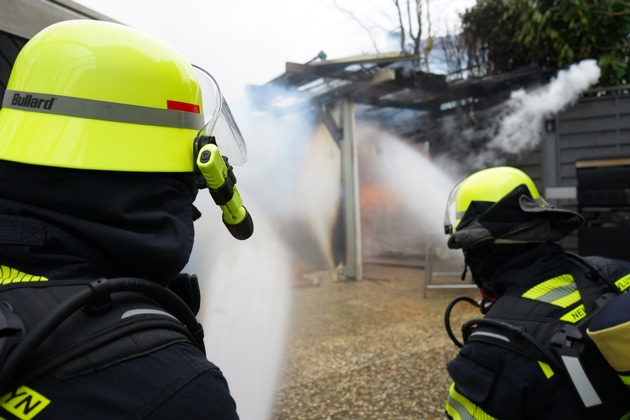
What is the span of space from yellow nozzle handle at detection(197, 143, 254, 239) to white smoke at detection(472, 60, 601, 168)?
27.4 feet

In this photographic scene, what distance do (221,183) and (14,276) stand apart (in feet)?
1.42

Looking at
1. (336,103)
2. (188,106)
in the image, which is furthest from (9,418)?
(336,103)

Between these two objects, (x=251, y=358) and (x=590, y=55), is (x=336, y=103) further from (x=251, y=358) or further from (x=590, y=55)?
(x=251, y=358)

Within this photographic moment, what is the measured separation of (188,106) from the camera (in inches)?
42.6

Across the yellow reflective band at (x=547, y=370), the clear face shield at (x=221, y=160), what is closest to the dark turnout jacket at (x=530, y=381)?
the yellow reflective band at (x=547, y=370)

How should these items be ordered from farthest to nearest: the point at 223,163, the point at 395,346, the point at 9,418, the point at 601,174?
the point at 601,174
the point at 395,346
the point at 223,163
the point at 9,418

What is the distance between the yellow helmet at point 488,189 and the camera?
1.94 m

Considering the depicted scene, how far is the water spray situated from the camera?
1.03 m

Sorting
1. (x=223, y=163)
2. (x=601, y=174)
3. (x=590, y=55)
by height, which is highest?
(x=590, y=55)

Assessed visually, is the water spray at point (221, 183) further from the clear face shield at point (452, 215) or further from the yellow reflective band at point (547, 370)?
the clear face shield at point (452, 215)

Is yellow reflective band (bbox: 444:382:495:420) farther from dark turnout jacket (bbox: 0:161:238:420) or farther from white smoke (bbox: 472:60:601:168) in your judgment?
white smoke (bbox: 472:60:601:168)

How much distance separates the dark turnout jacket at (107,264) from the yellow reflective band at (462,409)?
104 centimetres

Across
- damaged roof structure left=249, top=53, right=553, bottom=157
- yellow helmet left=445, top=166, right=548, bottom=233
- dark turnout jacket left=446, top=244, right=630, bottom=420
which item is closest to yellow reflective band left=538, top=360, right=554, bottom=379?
dark turnout jacket left=446, top=244, right=630, bottom=420

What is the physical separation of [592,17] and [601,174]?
3094 mm
